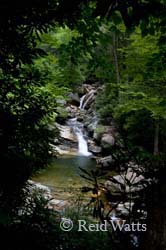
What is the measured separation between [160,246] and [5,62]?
1.76 metres

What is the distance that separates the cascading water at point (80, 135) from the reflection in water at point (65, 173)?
1.34 metres

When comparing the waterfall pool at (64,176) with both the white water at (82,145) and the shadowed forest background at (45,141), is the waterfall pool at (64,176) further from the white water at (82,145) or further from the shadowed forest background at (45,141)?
the shadowed forest background at (45,141)

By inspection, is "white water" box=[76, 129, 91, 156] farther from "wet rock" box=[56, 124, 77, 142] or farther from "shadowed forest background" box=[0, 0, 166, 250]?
"shadowed forest background" box=[0, 0, 166, 250]

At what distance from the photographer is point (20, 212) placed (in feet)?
9.54

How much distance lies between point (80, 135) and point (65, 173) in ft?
20.8

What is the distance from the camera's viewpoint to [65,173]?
10.5m

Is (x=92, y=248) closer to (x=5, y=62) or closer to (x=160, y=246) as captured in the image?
(x=160, y=246)

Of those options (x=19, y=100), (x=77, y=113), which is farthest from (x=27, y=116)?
(x=77, y=113)

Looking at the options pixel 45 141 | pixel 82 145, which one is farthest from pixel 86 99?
pixel 45 141

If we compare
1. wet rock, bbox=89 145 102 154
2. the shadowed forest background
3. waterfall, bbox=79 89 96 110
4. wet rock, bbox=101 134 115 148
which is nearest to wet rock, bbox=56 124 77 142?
wet rock, bbox=89 145 102 154

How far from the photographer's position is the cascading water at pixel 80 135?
49.0ft

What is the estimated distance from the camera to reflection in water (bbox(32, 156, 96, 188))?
30.4 ft

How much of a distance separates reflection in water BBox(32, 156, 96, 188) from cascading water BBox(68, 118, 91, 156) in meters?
1.34

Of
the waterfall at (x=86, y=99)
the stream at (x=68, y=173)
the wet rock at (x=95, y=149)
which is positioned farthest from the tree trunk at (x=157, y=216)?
the waterfall at (x=86, y=99)
